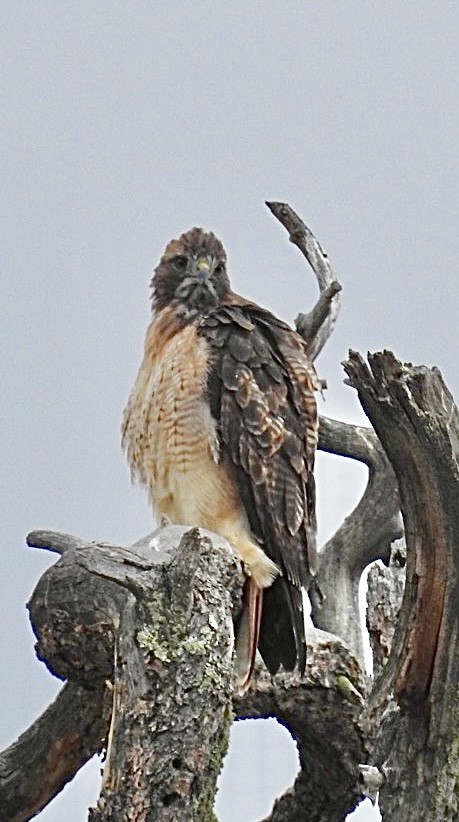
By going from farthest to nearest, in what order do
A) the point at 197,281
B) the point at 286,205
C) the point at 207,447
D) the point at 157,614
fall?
1. the point at 286,205
2. the point at 197,281
3. the point at 207,447
4. the point at 157,614

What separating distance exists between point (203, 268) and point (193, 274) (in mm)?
72

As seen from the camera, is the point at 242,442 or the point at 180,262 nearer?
the point at 242,442

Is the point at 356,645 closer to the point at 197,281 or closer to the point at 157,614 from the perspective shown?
the point at 197,281

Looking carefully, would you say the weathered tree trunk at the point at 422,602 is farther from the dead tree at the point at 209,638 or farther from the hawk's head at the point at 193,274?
the hawk's head at the point at 193,274

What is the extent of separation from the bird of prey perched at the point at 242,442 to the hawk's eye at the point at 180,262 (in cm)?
46

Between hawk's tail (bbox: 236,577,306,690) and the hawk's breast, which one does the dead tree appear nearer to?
hawk's tail (bbox: 236,577,306,690)

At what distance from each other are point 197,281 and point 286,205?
987 mm

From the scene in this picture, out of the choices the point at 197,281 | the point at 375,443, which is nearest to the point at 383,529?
the point at 375,443

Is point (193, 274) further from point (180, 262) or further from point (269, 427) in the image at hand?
point (269, 427)

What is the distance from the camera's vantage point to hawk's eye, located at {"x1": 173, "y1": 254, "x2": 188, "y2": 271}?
23.2ft

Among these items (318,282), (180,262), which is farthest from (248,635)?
(318,282)

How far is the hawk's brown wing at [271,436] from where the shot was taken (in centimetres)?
591

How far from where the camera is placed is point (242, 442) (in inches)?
245

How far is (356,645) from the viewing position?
6.57 metres
